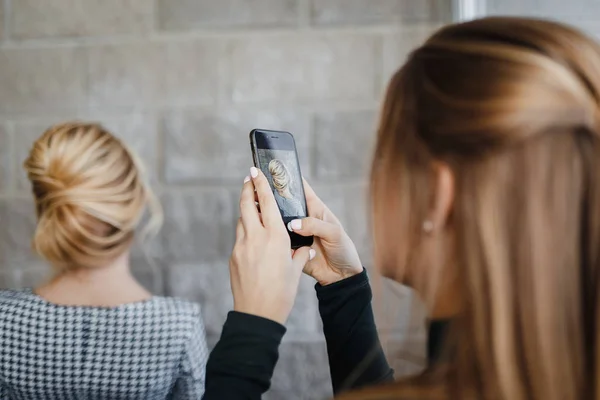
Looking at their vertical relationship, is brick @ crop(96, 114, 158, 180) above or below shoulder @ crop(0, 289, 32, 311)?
above

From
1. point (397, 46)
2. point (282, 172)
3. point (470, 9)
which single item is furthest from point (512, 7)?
point (282, 172)

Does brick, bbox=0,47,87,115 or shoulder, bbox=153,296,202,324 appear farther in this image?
brick, bbox=0,47,87,115

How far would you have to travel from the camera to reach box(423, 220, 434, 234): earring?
1.53ft

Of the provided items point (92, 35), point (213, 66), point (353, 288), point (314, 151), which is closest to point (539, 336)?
point (353, 288)

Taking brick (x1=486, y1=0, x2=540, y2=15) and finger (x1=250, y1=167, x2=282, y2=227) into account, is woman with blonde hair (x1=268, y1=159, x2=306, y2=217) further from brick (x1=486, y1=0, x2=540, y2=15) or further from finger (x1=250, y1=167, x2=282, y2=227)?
brick (x1=486, y1=0, x2=540, y2=15)

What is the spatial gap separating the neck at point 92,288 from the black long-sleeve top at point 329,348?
354 mm

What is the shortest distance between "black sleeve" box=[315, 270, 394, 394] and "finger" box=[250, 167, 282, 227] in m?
0.13

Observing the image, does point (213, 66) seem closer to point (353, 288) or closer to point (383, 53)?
point (383, 53)

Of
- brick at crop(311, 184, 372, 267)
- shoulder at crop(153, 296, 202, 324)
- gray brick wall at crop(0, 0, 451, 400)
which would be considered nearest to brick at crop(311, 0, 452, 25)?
gray brick wall at crop(0, 0, 451, 400)

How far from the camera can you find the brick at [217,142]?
40.9 inches

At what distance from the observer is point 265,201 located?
24.0 inches

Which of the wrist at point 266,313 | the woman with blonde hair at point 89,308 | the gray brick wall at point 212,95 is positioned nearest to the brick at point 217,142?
the gray brick wall at point 212,95

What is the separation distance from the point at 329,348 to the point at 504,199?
32 cm

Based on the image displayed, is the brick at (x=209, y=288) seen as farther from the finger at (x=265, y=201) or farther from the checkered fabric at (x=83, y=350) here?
the finger at (x=265, y=201)
